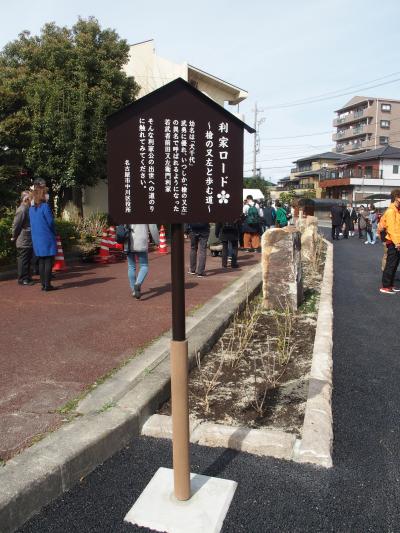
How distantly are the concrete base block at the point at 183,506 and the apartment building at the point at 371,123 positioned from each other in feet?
219

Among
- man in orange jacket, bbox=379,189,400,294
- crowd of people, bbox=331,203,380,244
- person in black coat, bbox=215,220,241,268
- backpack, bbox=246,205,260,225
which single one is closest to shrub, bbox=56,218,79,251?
person in black coat, bbox=215,220,241,268

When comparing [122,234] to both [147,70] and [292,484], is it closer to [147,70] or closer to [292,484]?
[292,484]

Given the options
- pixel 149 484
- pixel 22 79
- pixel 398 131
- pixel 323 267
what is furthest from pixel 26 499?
pixel 398 131

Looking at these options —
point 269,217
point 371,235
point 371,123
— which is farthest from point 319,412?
point 371,123

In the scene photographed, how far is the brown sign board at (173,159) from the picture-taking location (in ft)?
7.59

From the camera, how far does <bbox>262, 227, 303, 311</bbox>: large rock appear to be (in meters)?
6.17

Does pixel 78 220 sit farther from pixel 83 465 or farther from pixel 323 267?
pixel 83 465

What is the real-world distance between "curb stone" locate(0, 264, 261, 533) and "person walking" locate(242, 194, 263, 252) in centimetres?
933

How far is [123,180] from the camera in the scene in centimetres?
234

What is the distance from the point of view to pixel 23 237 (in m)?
7.86

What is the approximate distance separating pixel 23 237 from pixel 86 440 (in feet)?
19.6

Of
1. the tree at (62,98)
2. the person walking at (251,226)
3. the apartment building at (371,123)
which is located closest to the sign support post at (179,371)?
the tree at (62,98)

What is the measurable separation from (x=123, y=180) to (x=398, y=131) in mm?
69389

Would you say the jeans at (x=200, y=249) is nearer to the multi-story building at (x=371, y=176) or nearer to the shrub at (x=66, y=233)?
the shrub at (x=66, y=233)
